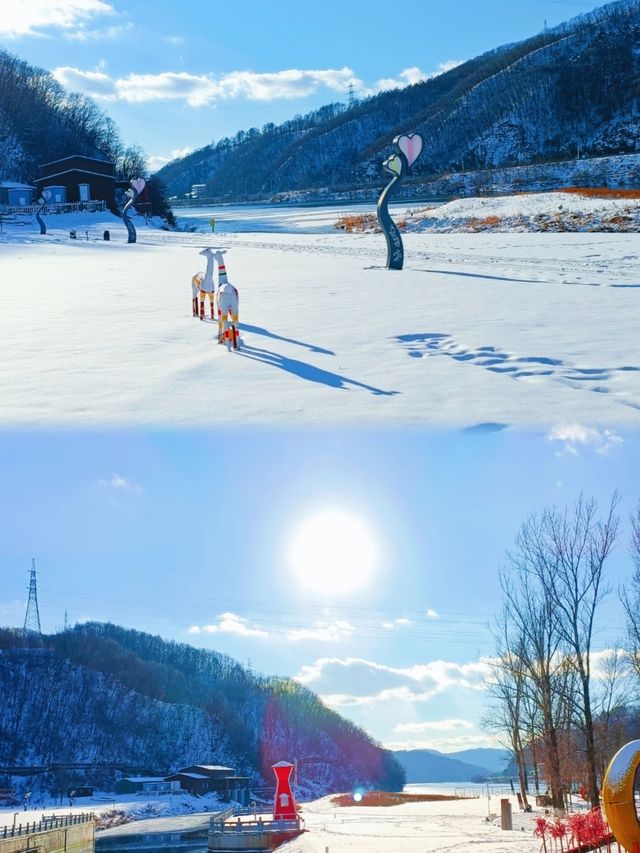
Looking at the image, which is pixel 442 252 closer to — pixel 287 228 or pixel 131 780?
pixel 287 228

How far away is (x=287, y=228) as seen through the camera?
2176 inches

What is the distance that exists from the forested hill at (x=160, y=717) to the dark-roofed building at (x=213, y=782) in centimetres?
1534

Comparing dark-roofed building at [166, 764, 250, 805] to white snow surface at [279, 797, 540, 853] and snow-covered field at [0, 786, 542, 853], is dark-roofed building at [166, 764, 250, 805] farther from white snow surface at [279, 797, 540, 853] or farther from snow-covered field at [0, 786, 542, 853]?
white snow surface at [279, 797, 540, 853]

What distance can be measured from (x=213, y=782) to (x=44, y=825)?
24.7m

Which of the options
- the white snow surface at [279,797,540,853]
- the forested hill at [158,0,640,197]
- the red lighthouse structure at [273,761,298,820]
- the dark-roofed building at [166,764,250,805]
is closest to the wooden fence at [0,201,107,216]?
the dark-roofed building at [166,764,250,805]

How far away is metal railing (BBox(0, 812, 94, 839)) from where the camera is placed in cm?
2436

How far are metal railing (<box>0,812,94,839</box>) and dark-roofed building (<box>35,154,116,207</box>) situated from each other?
5784 centimetres

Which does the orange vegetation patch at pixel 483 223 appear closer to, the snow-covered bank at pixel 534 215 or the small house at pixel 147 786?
the snow-covered bank at pixel 534 215

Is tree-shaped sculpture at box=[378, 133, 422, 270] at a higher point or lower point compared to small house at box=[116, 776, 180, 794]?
higher

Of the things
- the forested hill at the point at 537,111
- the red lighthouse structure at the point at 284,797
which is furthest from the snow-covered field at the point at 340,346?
the forested hill at the point at 537,111

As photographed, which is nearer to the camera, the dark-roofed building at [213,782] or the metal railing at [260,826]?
the metal railing at [260,826]

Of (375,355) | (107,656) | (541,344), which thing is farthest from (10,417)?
(107,656)

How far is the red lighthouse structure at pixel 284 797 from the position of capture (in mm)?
27734

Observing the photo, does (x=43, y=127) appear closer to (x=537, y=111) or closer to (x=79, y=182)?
(x=79, y=182)
